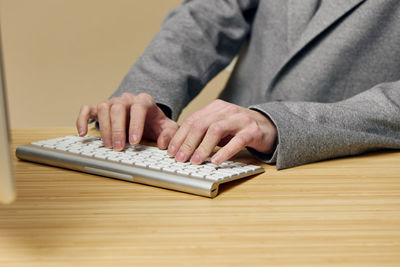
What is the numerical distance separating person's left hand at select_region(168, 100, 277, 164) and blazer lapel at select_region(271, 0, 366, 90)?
354 millimetres

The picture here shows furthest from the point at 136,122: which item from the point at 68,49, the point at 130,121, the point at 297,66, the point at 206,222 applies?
the point at 68,49

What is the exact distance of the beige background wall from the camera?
2.13m

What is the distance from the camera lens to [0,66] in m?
0.26

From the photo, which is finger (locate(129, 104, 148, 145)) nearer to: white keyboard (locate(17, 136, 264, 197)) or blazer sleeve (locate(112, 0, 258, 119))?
white keyboard (locate(17, 136, 264, 197))

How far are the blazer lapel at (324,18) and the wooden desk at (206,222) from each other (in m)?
0.45

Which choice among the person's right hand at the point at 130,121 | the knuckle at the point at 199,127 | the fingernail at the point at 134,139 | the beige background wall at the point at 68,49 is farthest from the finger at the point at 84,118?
the beige background wall at the point at 68,49

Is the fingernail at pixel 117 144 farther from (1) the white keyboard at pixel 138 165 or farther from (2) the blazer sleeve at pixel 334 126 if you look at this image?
(2) the blazer sleeve at pixel 334 126

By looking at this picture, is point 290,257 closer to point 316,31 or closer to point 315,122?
point 315,122

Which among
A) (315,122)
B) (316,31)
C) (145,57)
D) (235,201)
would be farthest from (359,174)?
(145,57)

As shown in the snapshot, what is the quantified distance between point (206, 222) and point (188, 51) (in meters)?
0.71

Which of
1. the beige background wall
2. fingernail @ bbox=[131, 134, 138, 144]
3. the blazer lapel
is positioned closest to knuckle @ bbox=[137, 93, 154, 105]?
fingernail @ bbox=[131, 134, 138, 144]

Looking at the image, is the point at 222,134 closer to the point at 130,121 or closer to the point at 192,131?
the point at 192,131

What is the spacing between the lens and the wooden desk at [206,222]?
1.31 feet

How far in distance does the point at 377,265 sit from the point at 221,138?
1.15ft
